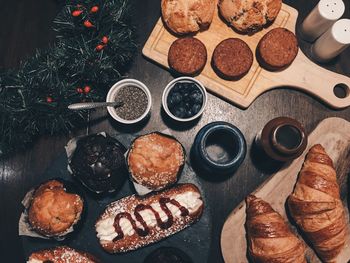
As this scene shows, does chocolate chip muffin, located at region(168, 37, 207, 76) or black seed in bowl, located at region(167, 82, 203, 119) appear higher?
chocolate chip muffin, located at region(168, 37, 207, 76)

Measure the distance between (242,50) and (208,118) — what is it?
339 mm

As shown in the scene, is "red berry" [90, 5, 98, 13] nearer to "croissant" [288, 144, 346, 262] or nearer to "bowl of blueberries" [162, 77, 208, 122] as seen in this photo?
"bowl of blueberries" [162, 77, 208, 122]

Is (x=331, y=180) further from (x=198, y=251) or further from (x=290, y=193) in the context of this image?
(x=198, y=251)

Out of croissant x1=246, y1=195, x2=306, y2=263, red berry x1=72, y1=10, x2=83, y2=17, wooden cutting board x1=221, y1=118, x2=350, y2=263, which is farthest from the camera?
wooden cutting board x1=221, y1=118, x2=350, y2=263

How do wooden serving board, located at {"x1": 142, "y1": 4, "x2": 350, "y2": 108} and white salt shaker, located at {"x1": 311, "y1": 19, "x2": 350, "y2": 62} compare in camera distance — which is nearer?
white salt shaker, located at {"x1": 311, "y1": 19, "x2": 350, "y2": 62}

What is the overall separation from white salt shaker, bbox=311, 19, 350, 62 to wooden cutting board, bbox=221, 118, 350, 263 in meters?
0.30

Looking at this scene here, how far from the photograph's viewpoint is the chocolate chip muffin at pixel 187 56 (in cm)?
177

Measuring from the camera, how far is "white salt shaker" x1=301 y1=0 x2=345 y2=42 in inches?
68.4

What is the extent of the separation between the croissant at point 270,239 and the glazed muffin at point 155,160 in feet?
1.21

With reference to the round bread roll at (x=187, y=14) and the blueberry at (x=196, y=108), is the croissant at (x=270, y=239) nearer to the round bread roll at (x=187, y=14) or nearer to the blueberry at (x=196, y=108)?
the blueberry at (x=196, y=108)

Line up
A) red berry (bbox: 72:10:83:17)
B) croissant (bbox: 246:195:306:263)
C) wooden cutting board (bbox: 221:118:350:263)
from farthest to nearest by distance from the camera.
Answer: wooden cutting board (bbox: 221:118:350:263)
croissant (bbox: 246:195:306:263)
red berry (bbox: 72:10:83:17)

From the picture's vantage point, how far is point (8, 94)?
5.35 feet

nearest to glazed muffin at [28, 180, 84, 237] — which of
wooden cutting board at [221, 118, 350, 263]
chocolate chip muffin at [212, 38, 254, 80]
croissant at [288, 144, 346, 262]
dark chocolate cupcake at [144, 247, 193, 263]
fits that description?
dark chocolate cupcake at [144, 247, 193, 263]

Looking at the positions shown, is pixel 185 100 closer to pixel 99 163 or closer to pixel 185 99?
pixel 185 99
